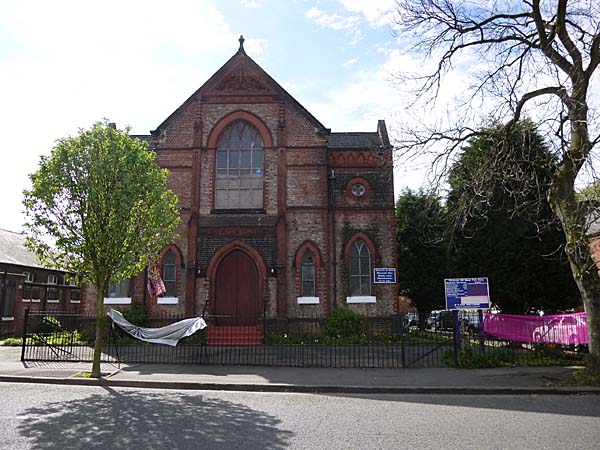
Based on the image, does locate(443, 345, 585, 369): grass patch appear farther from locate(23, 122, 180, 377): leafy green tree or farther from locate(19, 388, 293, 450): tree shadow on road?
locate(23, 122, 180, 377): leafy green tree

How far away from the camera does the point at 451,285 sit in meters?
13.3

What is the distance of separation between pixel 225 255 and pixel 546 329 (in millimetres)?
12090

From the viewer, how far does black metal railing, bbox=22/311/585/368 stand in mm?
13102

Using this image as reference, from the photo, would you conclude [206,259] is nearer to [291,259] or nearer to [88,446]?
[291,259]

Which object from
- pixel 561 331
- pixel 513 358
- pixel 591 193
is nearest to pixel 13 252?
pixel 513 358

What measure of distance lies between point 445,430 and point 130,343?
1358cm

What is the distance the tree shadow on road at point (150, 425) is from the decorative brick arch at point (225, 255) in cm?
994

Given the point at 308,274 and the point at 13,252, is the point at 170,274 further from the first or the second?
the point at 13,252

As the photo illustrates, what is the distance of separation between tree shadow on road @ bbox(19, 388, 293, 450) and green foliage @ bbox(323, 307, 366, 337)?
32.1ft

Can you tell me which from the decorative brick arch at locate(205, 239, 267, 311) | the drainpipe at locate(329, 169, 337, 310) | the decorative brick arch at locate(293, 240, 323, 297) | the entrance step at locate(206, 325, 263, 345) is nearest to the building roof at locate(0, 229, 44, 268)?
the decorative brick arch at locate(205, 239, 267, 311)

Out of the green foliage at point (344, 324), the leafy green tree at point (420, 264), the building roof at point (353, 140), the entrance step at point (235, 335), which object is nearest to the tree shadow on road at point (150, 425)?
the entrance step at point (235, 335)

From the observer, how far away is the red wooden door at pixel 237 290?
18.9m

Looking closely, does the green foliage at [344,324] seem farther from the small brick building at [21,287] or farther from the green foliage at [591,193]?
the small brick building at [21,287]

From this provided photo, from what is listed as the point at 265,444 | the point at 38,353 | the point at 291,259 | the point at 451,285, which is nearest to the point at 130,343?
the point at 38,353
